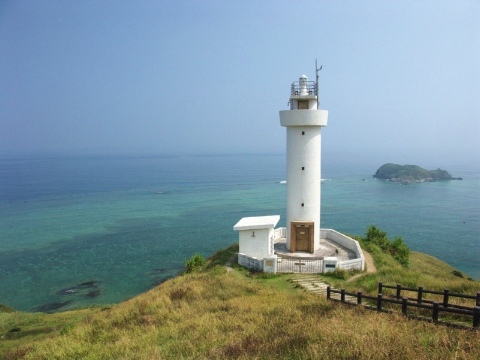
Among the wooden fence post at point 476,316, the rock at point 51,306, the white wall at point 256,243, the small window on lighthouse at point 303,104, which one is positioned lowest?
the rock at point 51,306

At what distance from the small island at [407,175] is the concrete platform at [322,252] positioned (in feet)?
343

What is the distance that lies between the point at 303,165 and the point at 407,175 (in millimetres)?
113894

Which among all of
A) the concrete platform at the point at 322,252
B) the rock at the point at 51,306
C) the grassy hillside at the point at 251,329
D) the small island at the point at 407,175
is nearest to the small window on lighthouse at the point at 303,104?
the concrete platform at the point at 322,252

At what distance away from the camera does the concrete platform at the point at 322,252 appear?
2011cm

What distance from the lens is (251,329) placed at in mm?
9625

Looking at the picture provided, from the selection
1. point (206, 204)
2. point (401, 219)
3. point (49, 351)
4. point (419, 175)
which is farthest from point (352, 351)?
point (419, 175)

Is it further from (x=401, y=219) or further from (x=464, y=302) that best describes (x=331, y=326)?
(x=401, y=219)

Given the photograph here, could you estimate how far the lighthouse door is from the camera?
68.4ft

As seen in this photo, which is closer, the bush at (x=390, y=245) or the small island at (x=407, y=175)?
the bush at (x=390, y=245)

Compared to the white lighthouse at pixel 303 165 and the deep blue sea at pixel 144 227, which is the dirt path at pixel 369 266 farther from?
the deep blue sea at pixel 144 227

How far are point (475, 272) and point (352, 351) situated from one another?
36.1 metres

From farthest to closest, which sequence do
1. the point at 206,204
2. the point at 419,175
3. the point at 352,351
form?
1. the point at 419,175
2. the point at 206,204
3. the point at 352,351

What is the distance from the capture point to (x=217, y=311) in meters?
12.3

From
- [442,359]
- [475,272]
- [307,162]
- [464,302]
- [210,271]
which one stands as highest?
[307,162]
